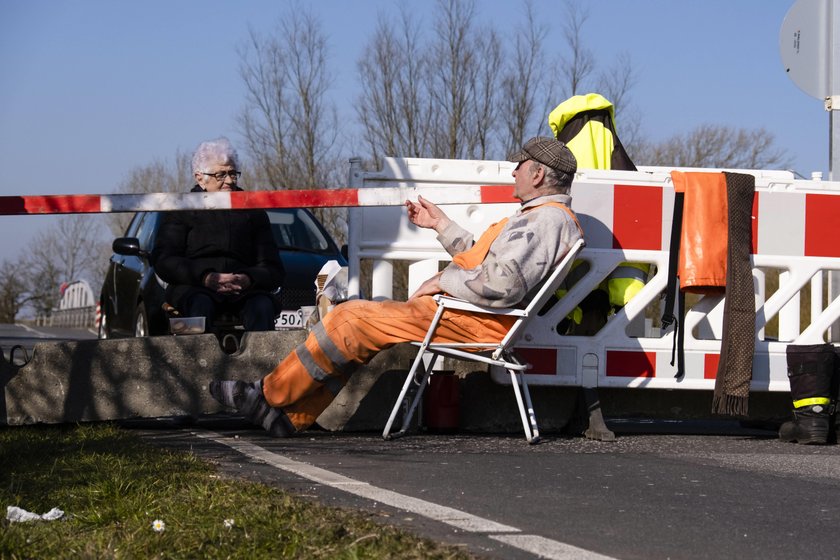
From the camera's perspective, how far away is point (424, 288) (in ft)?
23.4

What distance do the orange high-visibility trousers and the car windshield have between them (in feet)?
18.8

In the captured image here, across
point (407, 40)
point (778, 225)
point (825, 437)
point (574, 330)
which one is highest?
point (407, 40)

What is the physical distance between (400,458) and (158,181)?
6526cm

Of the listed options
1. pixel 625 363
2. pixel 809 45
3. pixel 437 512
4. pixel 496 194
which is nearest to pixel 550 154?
pixel 496 194

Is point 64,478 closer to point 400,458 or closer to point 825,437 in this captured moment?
point 400,458

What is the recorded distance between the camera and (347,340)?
6875 millimetres

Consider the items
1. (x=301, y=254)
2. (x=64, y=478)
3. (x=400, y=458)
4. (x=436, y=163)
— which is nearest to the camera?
(x=64, y=478)

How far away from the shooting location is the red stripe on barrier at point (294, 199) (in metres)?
7.39

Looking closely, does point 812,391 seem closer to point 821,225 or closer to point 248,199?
point 821,225

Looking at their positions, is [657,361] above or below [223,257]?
below

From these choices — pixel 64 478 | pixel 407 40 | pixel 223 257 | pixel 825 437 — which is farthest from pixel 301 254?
pixel 407 40

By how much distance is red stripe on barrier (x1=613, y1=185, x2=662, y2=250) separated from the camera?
7688 millimetres

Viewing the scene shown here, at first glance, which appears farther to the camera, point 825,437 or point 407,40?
point 407,40

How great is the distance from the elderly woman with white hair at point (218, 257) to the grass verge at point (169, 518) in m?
3.11
